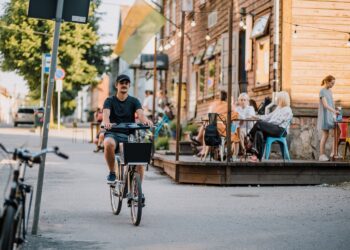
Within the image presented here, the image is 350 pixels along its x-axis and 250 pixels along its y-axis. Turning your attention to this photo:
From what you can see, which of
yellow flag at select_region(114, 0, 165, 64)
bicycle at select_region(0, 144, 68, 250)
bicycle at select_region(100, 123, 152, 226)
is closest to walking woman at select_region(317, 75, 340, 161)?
yellow flag at select_region(114, 0, 165, 64)

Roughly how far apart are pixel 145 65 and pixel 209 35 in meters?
8.77

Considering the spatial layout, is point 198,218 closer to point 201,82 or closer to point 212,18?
point 212,18

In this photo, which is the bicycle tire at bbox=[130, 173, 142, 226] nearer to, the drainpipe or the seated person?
the seated person

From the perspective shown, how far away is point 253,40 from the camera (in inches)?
799

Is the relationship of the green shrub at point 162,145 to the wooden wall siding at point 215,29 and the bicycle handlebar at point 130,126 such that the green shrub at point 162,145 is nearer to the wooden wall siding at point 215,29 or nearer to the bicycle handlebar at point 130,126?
the wooden wall siding at point 215,29

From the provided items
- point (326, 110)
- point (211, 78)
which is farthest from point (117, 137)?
point (211, 78)

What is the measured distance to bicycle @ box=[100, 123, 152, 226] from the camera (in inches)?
336

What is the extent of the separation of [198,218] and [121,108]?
67.7 inches

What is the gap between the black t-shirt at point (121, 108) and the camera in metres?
9.42

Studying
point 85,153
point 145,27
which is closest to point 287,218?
point 145,27

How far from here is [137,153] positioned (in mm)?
8844

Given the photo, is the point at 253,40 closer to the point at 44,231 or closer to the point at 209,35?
the point at 209,35

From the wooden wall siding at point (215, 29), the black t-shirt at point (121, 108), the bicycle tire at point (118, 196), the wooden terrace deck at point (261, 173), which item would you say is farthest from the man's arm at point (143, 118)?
the wooden wall siding at point (215, 29)

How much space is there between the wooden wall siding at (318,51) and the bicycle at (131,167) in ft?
29.8
